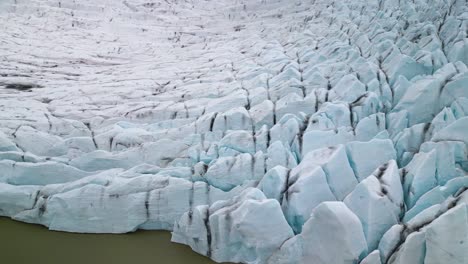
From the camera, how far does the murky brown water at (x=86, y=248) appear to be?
305 cm

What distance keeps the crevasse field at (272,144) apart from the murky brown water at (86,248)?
0.30 ft

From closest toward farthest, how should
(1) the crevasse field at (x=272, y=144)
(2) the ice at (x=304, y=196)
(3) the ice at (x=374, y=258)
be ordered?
(3) the ice at (x=374, y=258)
(1) the crevasse field at (x=272, y=144)
(2) the ice at (x=304, y=196)

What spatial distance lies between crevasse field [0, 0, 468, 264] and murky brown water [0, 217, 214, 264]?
0.09 metres

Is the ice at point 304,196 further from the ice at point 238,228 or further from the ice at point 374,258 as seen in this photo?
the ice at point 374,258

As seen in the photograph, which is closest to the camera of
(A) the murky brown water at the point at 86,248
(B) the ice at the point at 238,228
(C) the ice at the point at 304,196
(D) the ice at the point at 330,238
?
(D) the ice at the point at 330,238

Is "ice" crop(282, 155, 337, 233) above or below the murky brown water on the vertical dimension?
above

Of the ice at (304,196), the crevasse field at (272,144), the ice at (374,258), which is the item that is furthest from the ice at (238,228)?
the ice at (374,258)

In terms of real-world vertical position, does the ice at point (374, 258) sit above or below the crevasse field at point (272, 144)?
below

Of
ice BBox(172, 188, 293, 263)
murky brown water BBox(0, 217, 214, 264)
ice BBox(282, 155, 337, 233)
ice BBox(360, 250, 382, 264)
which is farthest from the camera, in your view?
murky brown water BBox(0, 217, 214, 264)

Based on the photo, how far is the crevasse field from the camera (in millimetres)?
2674

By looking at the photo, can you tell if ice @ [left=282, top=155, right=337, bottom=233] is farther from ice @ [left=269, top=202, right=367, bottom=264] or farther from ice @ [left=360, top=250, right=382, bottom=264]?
ice @ [left=360, top=250, right=382, bottom=264]

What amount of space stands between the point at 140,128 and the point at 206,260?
2.12 m

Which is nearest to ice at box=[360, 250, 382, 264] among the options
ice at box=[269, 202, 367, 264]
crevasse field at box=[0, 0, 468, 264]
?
crevasse field at box=[0, 0, 468, 264]

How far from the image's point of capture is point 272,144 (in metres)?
3.56
